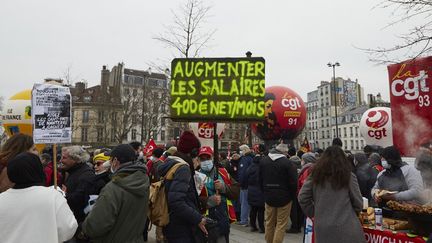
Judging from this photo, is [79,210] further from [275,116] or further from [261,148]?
[275,116]

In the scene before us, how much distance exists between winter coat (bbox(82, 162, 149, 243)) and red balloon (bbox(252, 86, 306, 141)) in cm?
983

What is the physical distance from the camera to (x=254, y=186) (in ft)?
29.6

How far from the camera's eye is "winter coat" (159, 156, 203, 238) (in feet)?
13.7

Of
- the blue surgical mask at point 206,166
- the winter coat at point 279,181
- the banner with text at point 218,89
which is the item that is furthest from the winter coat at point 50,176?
the winter coat at point 279,181

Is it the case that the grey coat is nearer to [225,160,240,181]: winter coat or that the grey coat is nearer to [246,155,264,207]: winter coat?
[246,155,264,207]: winter coat

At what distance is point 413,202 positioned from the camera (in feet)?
15.2

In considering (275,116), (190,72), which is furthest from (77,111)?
(190,72)

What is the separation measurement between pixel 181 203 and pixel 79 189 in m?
1.39

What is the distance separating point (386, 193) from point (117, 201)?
3596mm

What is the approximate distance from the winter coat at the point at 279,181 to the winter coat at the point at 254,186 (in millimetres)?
1300

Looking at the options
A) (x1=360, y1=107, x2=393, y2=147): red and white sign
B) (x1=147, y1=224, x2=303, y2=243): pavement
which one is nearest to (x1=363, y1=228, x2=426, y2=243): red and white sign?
(x1=147, y1=224, x2=303, y2=243): pavement

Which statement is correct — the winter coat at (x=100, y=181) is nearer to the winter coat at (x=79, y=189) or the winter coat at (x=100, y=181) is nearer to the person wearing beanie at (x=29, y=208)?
the winter coat at (x=79, y=189)

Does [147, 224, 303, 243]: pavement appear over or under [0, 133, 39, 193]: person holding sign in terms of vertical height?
under

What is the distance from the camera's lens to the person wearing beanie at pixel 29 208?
292cm
